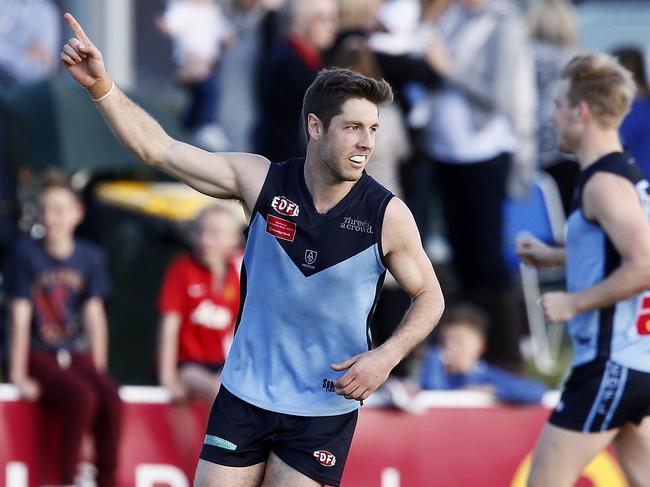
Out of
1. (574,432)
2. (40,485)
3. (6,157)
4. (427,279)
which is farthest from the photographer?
(6,157)

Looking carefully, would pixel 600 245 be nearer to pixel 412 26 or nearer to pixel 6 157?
pixel 412 26

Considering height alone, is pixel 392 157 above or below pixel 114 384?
above

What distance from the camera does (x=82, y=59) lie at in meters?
5.16

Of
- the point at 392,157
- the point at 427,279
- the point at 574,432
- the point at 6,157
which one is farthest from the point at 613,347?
the point at 6,157

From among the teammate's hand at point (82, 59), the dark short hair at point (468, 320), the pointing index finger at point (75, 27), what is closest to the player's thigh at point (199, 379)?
the dark short hair at point (468, 320)

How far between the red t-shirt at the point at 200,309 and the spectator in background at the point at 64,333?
0.45 m

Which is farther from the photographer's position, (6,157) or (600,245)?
(6,157)

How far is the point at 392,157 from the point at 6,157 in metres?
2.62

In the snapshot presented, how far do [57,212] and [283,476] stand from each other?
335cm

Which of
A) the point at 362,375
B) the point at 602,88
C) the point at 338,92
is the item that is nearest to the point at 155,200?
the point at 602,88

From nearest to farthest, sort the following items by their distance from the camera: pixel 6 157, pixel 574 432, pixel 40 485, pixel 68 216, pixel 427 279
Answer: pixel 427 279 → pixel 574 432 → pixel 40 485 → pixel 68 216 → pixel 6 157

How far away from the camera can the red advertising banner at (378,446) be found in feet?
25.4

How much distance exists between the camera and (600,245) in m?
6.12

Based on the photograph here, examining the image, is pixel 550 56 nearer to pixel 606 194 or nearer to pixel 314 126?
pixel 606 194
